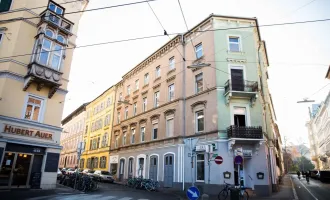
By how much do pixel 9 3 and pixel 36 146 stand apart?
11.0 meters

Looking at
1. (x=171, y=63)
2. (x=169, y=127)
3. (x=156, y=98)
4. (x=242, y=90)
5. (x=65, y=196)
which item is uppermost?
(x=171, y=63)

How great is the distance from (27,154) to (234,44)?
62.8ft

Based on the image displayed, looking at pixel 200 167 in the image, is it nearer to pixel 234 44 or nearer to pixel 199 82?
pixel 199 82

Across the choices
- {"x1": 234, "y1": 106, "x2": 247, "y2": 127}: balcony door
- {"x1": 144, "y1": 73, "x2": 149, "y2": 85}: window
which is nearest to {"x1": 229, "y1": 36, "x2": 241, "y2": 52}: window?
{"x1": 234, "y1": 106, "x2": 247, "y2": 127}: balcony door

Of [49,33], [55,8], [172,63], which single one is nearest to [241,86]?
[172,63]

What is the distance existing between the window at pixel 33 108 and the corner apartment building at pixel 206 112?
11.7m

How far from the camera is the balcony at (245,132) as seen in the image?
17.2 meters

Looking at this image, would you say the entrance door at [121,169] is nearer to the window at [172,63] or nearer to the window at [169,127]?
the window at [169,127]

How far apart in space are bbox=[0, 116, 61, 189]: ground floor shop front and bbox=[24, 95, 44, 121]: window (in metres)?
0.56

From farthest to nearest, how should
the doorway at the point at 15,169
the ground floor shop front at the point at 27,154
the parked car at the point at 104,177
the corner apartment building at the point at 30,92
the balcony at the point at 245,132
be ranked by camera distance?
the parked car at the point at 104,177, the balcony at the point at 245,132, the corner apartment building at the point at 30,92, the ground floor shop front at the point at 27,154, the doorway at the point at 15,169

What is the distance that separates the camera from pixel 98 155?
124ft

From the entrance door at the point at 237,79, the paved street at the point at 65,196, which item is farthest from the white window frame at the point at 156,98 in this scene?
the paved street at the point at 65,196

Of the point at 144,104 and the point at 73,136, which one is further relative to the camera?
the point at 73,136

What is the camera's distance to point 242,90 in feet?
61.9
